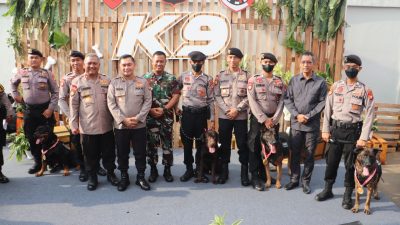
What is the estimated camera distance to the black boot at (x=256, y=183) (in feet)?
14.1

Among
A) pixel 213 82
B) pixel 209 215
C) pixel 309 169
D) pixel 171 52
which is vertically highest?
pixel 171 52

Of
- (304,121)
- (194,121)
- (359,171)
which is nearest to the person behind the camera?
(359,171)

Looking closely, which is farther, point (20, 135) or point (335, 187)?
point (20, 135)

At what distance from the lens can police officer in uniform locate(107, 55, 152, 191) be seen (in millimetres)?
4035

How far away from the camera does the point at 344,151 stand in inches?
153

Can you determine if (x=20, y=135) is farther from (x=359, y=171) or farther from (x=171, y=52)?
(x=359, y=171)

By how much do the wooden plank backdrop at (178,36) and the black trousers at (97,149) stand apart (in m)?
2.02

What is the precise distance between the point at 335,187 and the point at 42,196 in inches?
143

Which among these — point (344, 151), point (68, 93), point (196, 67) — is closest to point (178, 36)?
point (196, 67)

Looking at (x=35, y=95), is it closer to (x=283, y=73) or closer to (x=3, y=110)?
(x=3, y=110)

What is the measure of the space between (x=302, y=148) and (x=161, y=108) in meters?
1.85

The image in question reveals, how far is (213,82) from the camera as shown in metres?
4.49

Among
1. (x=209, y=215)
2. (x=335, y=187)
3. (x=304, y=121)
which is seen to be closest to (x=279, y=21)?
(x=304, y=121)

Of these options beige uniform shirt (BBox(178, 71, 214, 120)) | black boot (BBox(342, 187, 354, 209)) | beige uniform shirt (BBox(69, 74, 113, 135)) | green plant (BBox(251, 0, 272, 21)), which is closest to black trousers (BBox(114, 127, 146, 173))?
beige uniform shirt (BBox(69, 74, 113, 135))
